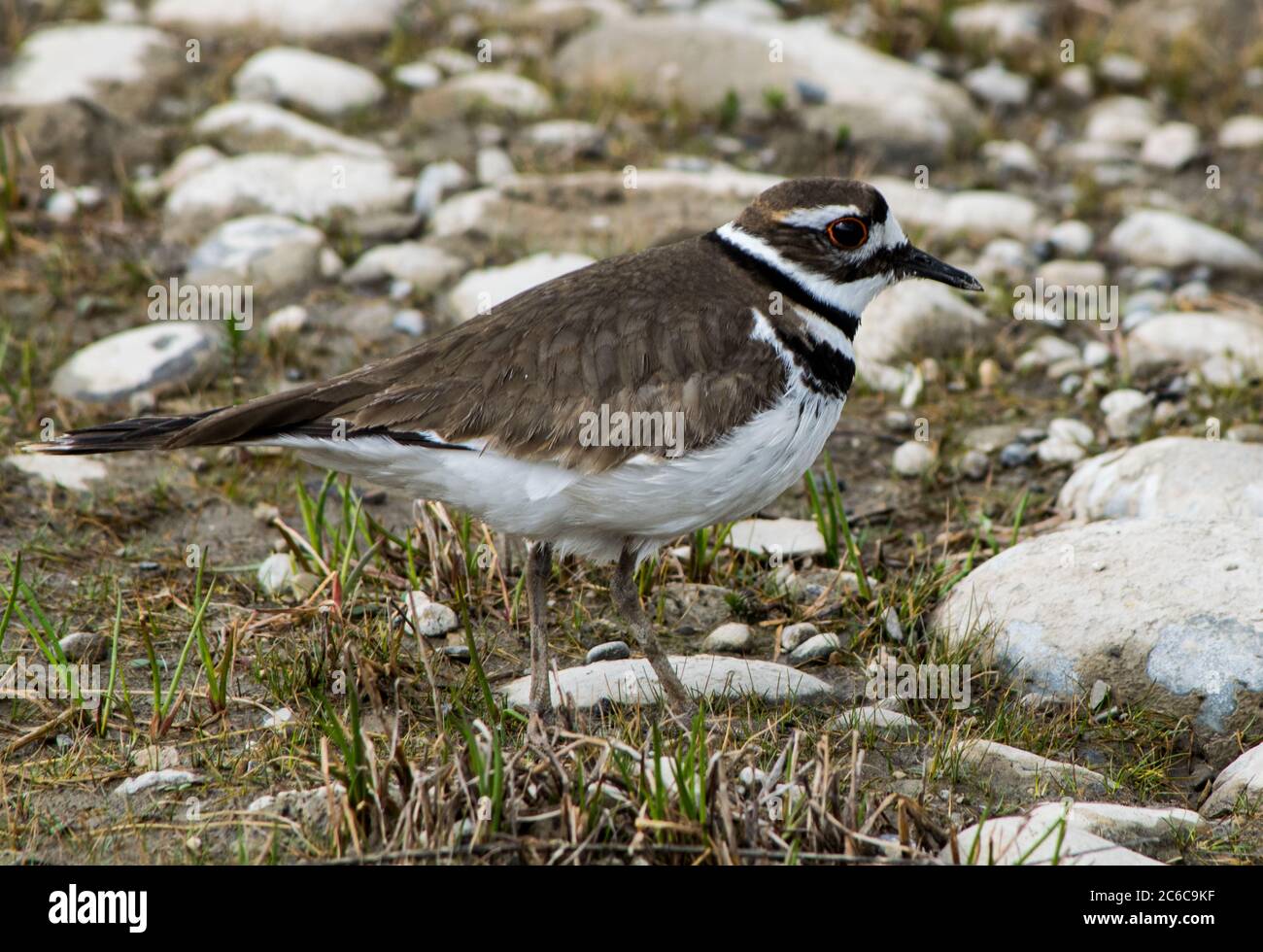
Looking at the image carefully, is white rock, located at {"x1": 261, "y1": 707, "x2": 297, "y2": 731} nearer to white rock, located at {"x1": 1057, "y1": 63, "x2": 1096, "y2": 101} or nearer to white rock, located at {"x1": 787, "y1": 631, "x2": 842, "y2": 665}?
white rock, located at {"x1": 787, "y1": 631, "x2": 842, "y2": 665}

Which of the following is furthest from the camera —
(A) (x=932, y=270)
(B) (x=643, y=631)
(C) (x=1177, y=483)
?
(C) (x=1177, y=483)

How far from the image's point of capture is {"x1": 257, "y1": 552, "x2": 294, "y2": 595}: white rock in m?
5.84

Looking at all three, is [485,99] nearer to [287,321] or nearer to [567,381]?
[287,321]

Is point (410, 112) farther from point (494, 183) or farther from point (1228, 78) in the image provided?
point (1228, 78)

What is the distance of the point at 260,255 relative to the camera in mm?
8477

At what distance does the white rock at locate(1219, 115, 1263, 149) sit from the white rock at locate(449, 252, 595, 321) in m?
5.24

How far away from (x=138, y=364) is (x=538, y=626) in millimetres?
3346

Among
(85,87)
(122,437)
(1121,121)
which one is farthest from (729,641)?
(85,87)

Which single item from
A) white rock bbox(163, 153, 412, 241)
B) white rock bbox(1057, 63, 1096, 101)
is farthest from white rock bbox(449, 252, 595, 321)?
white rock bbox(1057, 63, 1096, 101)

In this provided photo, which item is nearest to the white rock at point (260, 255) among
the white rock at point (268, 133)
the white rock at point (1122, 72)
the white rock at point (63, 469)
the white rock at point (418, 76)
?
the white rock at point (268, 133)

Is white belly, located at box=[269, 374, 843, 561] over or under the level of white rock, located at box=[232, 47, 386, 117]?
under

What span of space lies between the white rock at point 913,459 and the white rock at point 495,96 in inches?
175

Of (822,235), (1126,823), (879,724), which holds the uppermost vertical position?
(822,235)

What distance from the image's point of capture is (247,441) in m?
4.85
